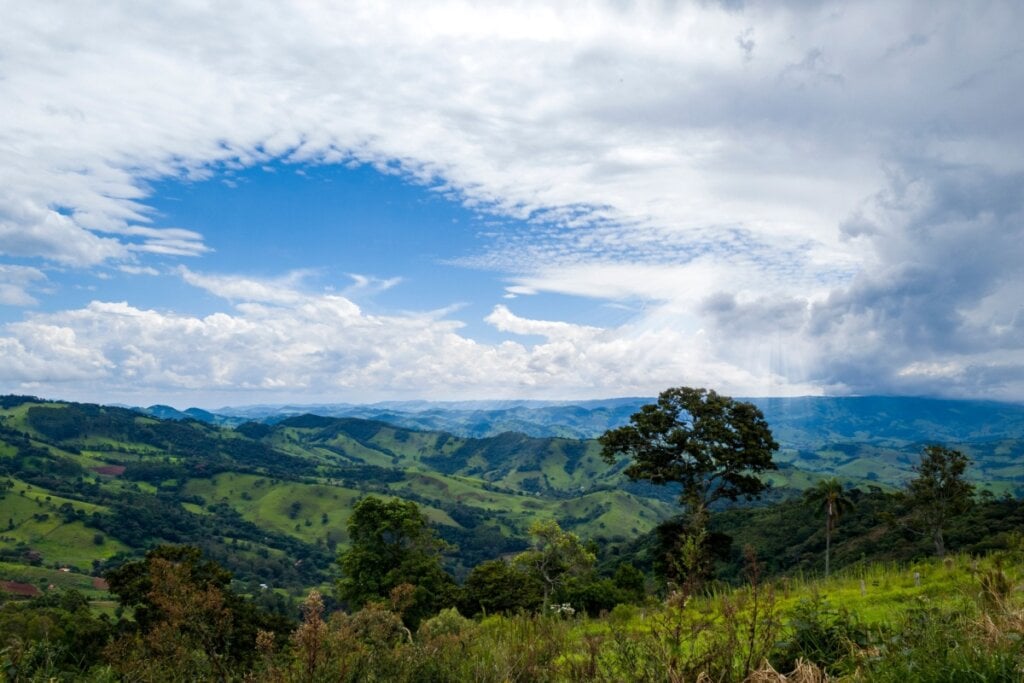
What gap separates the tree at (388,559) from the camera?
46250 millimetres

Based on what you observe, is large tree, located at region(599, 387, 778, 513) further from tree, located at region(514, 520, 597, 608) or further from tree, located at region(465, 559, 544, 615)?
tree, located at region(465, 559, 544, 615)

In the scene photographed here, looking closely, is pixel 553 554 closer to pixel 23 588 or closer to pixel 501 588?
pixel 501 588

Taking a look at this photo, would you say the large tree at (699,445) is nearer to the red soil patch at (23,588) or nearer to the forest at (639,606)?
the forest at (639,606)

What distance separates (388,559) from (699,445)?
93.9ft

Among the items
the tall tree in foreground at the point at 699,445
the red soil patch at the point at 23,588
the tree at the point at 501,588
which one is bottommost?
the red soil patch at the point at 23,588

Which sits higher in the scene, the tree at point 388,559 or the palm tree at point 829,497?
the palm tree at point 829,497

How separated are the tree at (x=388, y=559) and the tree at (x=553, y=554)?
756 cm

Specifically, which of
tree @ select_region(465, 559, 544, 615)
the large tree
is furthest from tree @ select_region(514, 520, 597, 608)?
the large tree

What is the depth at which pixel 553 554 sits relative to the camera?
147ft

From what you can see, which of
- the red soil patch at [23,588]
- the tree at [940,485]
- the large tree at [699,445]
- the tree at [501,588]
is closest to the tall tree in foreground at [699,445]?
the large tree at [699,445]

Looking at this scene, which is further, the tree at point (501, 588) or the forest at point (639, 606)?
the tree at point (501, 588)

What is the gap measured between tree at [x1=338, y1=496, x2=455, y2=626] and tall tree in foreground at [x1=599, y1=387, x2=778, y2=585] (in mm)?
21874

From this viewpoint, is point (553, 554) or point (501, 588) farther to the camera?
point (501, 588)

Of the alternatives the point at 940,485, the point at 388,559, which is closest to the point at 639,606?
the point at 388,559
